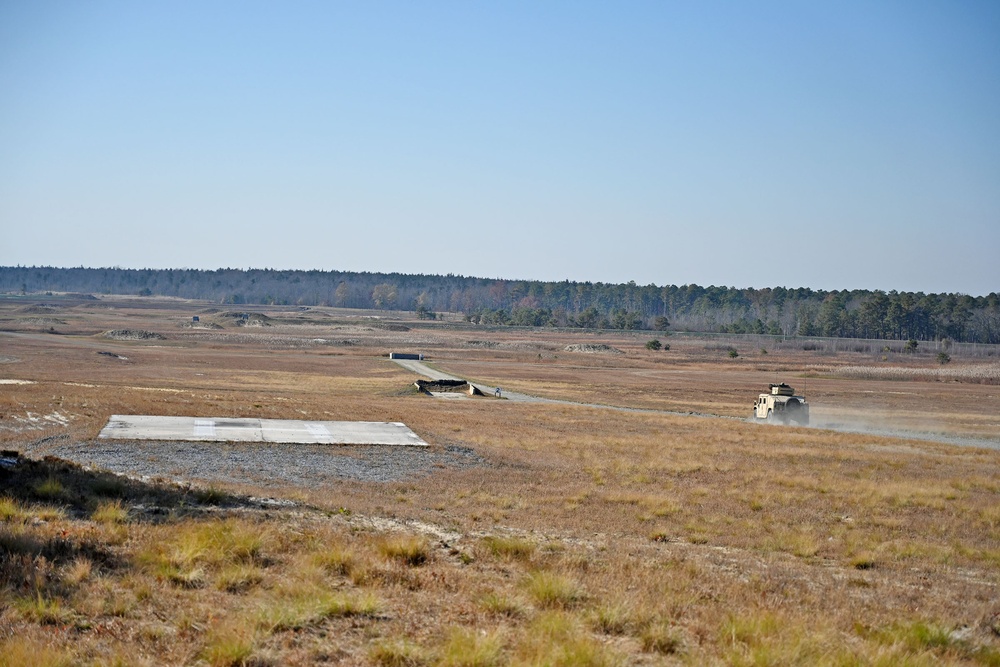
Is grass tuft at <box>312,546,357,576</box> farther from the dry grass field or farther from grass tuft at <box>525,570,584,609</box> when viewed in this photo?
grass tuft at <box>525,570,584,609</box>

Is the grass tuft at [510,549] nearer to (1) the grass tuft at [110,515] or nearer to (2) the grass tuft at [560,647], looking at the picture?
(2) the grass tuft at [560,647]

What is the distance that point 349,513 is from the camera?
16.2 metres

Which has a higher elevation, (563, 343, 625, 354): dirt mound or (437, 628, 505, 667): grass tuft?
(437, 628, 505, 667): grass tuft

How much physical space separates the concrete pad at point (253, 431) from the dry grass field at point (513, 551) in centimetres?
119

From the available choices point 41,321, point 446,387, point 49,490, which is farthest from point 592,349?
point 49,490

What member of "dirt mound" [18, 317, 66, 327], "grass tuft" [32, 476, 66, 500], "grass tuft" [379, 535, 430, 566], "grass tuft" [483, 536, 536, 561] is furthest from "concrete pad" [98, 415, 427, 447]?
"dirt mound" [18, 317, 66, 327]

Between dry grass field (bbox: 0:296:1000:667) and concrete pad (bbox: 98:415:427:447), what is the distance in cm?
119

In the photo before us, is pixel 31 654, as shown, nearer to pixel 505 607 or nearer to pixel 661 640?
pixel 505 607

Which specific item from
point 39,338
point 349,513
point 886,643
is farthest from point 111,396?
point 39,338

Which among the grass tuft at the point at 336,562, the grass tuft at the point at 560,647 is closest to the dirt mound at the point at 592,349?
the grass tuft at the point at 336,562

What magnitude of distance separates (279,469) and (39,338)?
9628cm

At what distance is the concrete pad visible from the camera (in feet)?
94.9

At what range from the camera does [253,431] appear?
31531 mm

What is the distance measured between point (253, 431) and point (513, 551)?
2104 cm
